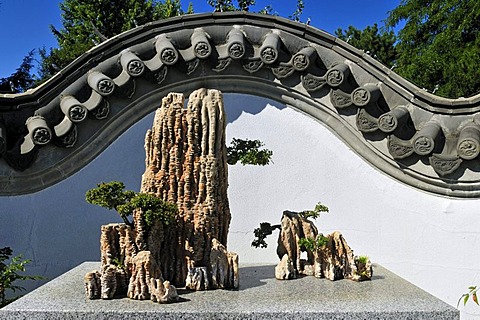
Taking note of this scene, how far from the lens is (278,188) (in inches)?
224

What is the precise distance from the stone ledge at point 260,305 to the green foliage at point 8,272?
1167mm

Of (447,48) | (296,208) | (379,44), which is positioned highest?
(379,44)

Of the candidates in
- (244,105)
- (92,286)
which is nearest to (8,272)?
(92,286)

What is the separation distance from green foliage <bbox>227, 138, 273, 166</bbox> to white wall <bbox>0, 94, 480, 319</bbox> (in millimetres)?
1151

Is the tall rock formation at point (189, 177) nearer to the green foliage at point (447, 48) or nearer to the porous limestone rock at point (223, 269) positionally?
the porous limestone rock at point (223, 269)

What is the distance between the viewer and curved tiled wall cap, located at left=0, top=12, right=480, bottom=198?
17.5ft

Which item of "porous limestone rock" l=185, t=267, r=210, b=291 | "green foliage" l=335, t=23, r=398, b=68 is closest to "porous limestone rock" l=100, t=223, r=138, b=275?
"porous limestone rock" l=185, t=267, r=210, b=291

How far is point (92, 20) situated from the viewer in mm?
12727

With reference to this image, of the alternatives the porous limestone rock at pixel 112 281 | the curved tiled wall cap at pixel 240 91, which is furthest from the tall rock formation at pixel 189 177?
the curved tiled wall cap at pixel 240 91

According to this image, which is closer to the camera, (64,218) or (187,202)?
(187,202)

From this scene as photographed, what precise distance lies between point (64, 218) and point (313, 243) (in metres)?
2.80

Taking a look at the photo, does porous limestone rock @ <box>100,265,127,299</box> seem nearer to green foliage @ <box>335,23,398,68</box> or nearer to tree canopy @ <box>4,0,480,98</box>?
tree canopy @ <box>4,0,480,98</box>

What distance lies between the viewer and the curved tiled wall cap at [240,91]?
533 cm

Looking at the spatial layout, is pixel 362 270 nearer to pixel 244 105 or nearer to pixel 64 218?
pixel 244 105
